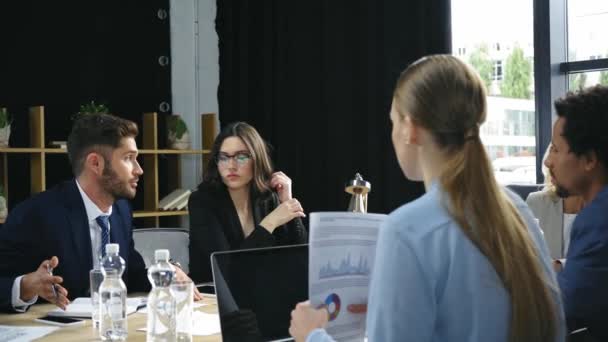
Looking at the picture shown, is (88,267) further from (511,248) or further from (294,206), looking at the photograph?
(511,248)

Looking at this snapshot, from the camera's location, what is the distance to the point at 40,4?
464 cm

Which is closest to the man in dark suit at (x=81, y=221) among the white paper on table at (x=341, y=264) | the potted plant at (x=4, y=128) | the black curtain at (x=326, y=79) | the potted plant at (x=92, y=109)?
the white paper on table at (x=341, y=264)

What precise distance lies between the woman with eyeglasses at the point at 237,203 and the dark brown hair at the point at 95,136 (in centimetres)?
55

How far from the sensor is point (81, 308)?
230cm

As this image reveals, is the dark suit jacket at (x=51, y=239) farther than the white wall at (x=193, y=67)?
No

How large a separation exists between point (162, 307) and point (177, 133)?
10.8 ft

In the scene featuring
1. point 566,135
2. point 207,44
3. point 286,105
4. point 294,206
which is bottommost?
point 294,206

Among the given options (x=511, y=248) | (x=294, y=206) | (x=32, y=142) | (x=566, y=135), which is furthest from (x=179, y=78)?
(x=511, y=248)

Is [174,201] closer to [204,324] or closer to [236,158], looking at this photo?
[236,158]

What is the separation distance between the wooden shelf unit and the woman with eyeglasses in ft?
4.76

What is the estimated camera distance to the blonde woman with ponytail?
1156 millimetres

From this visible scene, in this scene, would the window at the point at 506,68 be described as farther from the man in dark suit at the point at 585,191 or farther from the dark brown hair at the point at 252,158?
the man in dark suit at the point at 585,191

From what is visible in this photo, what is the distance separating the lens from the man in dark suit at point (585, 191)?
176 cm

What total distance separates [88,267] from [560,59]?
9.36ft
